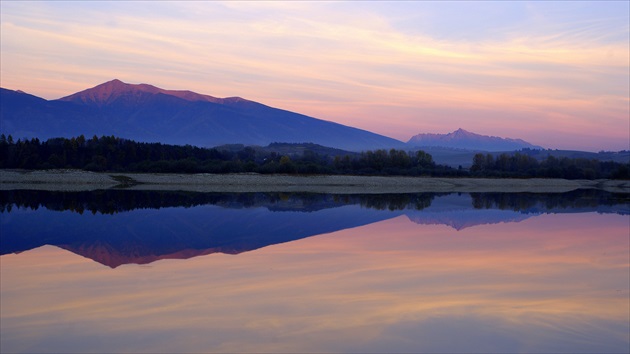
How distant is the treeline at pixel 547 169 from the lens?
239 ft

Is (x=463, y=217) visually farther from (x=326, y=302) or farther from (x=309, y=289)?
(x=326, y=302)

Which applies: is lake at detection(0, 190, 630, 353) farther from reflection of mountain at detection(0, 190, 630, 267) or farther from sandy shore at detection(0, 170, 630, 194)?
sandy shore at detection(0, 170, 630, 194)

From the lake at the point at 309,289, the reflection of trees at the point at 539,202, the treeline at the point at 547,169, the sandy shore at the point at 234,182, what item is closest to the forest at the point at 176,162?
the treeline at the point at 547,169

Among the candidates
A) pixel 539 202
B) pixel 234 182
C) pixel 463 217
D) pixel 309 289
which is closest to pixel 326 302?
pixel 309 289

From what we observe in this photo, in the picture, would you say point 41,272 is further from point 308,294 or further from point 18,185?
point 18,185

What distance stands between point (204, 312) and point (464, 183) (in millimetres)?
55343

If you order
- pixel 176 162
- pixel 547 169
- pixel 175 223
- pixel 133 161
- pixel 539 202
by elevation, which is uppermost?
pixel 547 169

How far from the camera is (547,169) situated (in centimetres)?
7625

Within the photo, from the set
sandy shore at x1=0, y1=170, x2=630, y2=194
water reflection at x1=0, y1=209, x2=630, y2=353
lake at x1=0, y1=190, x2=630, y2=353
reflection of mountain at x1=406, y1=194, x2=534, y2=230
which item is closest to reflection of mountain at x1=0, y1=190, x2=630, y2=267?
reflection of mountain at x1=406, y1=194, x2=534, y2=230

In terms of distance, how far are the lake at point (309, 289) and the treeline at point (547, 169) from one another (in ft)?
183

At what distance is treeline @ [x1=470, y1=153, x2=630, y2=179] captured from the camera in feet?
239

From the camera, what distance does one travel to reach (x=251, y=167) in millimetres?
62062

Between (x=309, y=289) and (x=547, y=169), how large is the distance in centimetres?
7299

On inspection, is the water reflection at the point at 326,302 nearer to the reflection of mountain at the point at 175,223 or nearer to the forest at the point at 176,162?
the reflection of mountain at the point at 175,223
